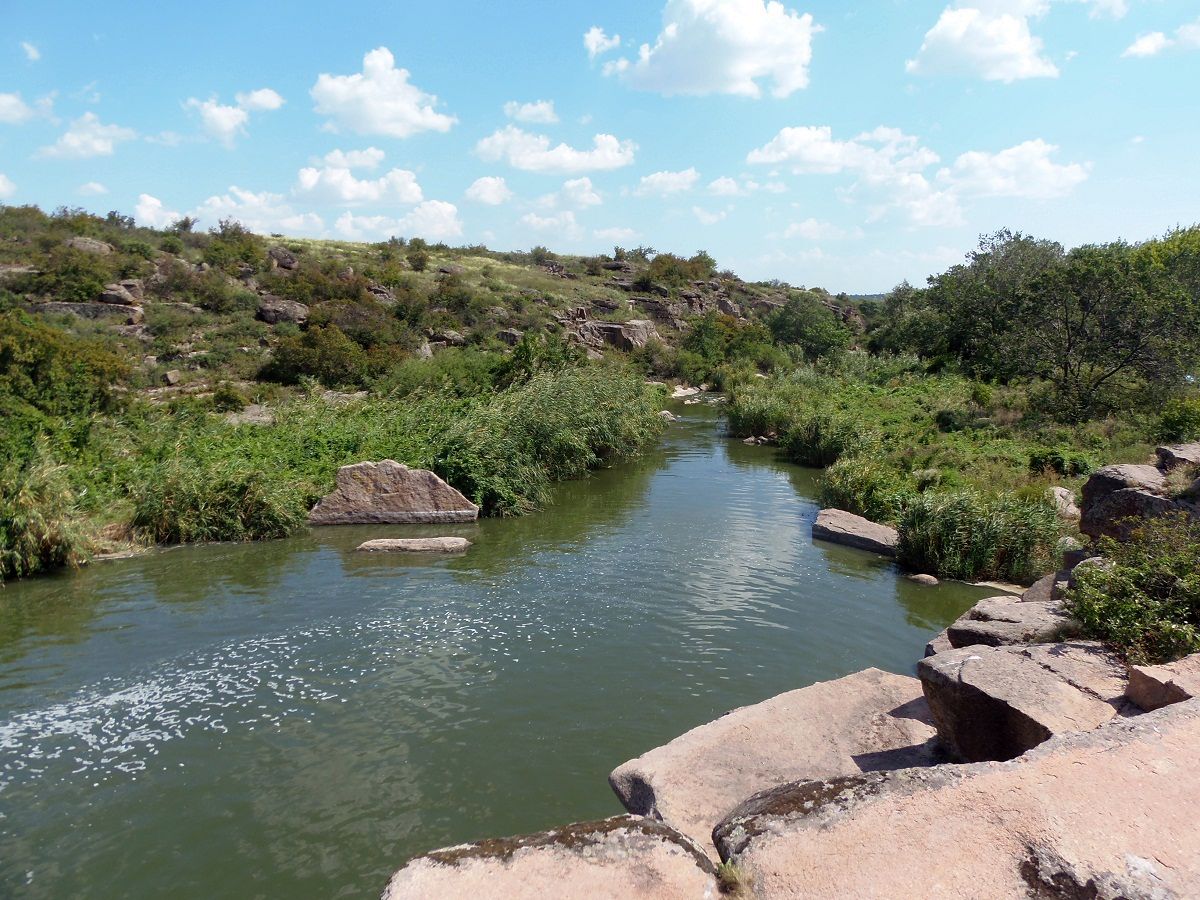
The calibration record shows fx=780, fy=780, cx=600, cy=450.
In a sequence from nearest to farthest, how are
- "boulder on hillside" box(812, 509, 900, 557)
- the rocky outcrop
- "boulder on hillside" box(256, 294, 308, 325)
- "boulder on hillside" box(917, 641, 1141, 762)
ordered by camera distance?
the rocky outcrop
"boulder on hillside" box(917, 641, 1141, 762)
"boulder on hillside" box(812, 509, 900, 557)
"boulder on hillside" box(256, 294, 308, 325)

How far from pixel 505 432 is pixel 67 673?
1275 centimetres

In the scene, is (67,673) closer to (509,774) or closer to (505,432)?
(509,774)

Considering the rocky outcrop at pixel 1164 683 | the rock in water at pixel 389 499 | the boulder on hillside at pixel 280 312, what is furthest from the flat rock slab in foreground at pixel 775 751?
the boulder on hillside at pixel 280 312

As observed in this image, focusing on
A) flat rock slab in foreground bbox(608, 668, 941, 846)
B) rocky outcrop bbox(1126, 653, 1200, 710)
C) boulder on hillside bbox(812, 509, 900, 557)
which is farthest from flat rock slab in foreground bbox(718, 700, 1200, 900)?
boulder on hillside bbox(812, 509, 900, 557)

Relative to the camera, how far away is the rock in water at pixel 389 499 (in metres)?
17.9

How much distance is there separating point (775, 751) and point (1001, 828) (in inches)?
99.8

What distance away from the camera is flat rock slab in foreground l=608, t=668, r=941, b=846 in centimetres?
624

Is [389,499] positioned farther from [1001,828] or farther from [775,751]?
[1001,828]

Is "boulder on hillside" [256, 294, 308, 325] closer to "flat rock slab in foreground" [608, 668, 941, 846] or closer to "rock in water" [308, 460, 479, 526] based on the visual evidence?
"rock in water" [308, 460, 479, 526]

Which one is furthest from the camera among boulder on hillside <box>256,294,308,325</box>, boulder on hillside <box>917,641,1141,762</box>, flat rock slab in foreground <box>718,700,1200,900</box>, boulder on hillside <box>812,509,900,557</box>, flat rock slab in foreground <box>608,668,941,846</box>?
boulder on hillside <box>256,294,308,325</box>

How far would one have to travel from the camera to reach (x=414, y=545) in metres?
16.0

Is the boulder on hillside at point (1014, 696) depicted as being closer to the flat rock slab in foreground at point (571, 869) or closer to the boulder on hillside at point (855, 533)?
the flat rock slab in foreground at point (571, 869)

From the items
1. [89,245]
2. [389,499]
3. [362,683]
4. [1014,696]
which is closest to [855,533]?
[389,499]

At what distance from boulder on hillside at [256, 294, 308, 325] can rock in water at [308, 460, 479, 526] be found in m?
25.3
